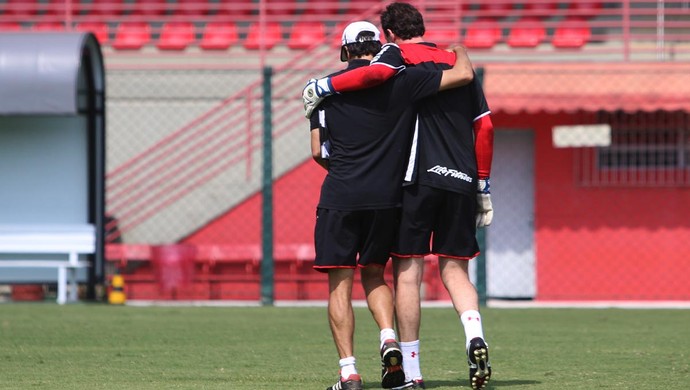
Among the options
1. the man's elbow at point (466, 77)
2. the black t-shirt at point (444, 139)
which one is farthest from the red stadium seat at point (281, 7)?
the man's elbow at point (466, 77)

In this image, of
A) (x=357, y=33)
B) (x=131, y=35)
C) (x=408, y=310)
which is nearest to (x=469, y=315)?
(x=408, y=310)

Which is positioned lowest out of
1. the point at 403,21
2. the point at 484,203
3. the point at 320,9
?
the point at 484,203

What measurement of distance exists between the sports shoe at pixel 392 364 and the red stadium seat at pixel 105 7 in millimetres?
13067

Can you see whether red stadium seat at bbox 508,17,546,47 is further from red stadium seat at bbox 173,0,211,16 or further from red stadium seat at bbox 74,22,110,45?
Result: red stadium seat at bbox 74,22,110,45

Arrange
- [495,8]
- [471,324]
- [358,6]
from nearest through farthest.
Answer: [471,324] < [358,6] < [495,8]

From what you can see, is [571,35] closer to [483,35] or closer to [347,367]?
[483,35]

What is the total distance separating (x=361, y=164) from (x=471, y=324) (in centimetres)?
91

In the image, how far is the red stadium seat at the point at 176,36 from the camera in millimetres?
18266

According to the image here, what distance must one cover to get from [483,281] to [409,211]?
7465mm

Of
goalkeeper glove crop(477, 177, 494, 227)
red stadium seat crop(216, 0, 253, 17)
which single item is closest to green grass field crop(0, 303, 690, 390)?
goalkeeper glove crop(477, 177, 494, 227)

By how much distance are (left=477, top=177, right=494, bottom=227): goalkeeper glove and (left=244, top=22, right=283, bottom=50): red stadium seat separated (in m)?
11.2

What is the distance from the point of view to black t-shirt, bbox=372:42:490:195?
251 inches

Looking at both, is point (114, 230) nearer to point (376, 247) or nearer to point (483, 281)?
point (483, 281)

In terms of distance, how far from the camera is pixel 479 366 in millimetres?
5926
